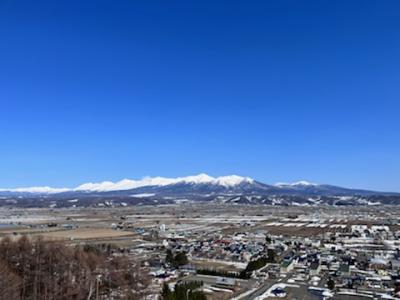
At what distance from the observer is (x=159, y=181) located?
634 ft

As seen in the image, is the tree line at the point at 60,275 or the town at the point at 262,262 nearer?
the tree line at the point at 60,275

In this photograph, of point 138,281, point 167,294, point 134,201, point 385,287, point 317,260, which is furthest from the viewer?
point 134,201

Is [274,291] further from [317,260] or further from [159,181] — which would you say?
[159,181]

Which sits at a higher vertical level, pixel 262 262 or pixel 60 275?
pixel 60 275

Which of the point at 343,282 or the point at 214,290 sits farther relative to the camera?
the point at 343,282

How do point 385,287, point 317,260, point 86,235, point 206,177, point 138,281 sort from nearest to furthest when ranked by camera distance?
point 138,281, point 385,287, point 317,260, point 86,235, point 206,177

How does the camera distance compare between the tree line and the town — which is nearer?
the tree line

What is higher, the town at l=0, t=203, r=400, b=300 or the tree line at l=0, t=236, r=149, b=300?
the tree line at l=0, t=236, r=149, b=300

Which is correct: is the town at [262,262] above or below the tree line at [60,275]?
below

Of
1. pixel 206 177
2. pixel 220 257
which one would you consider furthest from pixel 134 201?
pixel 206 177

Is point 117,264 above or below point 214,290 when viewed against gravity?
above

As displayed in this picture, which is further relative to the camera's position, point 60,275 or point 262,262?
point 262,262

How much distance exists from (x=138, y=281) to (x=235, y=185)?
149229 millimetres

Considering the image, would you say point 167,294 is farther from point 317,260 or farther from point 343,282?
point 317,260
